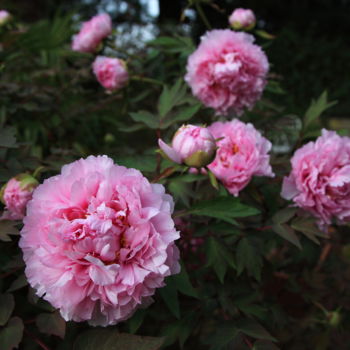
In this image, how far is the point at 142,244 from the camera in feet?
1.69

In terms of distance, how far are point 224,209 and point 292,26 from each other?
4.22 meters

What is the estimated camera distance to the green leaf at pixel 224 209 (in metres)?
0.63

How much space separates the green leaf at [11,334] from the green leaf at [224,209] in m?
0.29

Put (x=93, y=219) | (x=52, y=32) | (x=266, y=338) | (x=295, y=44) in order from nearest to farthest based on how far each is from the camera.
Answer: (x=93, y=219)
(x=266, y=338)
(x=52, y=32)
(x=295, y=44)

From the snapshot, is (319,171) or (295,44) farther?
(295,44)

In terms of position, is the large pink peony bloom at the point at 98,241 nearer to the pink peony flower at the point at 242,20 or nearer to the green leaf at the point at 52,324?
the green leaf at the point at 52,324

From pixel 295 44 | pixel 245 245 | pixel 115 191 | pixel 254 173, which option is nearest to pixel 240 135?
pixel 254 173

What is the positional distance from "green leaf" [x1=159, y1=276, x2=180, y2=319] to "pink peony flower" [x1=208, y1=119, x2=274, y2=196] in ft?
0.72

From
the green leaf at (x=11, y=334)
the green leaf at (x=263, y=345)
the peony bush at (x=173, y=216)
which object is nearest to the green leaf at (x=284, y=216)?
the peony bush at (x=173, y=216)

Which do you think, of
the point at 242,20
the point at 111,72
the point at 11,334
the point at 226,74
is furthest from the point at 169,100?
the point at 11,334

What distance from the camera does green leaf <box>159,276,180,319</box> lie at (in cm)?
60

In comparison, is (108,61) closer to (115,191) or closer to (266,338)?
(115,191)

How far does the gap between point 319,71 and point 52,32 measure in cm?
246

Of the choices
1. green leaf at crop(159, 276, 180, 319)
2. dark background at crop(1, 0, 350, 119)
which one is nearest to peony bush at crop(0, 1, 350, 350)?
green leaf at crop(159, 276, 180, 319)
